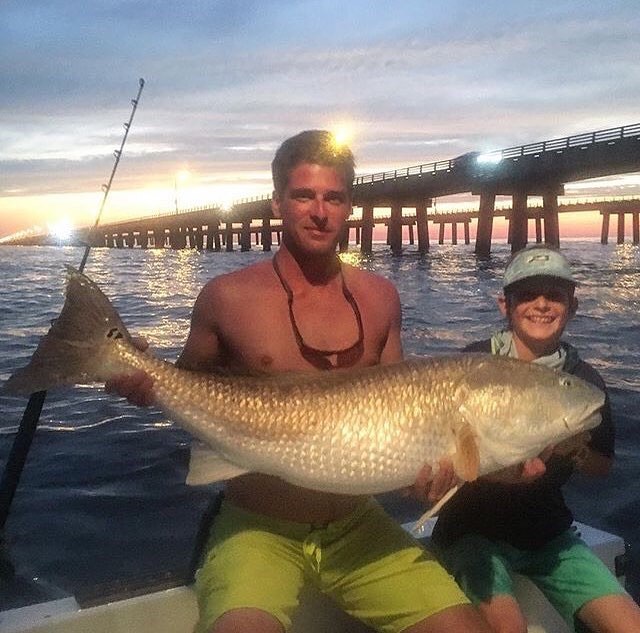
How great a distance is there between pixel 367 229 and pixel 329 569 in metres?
63.3

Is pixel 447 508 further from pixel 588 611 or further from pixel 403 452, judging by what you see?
pixel 403 452

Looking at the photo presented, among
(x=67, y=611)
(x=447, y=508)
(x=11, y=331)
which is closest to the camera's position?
(x=67, y=611)

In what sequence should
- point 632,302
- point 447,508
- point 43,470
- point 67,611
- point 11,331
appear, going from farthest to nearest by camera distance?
point 632,302 < point 11,331 < point 43,470 < point 447,508 < point 67,611

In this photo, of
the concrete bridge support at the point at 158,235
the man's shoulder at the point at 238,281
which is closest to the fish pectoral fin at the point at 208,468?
the man's shoulder at the point at 238,281

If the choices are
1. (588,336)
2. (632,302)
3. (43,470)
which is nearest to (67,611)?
(43,470)

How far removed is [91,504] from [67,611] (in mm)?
3432

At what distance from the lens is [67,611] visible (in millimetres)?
3525

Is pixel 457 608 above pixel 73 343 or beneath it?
beneath

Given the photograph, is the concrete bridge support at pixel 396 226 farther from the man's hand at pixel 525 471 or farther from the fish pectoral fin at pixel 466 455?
the fish pectoral fin at pixel 466 455

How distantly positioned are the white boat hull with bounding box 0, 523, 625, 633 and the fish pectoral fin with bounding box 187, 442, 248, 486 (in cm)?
77

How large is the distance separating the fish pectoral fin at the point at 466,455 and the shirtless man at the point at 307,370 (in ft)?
2.31

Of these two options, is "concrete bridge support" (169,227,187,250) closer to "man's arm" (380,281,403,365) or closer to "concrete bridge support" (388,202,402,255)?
"concrete bridge support" (388,202,402,255)

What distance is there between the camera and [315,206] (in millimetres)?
3826

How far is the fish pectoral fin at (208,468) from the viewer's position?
3.37 metres
